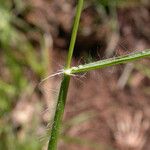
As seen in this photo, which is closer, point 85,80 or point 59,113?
point 59,113

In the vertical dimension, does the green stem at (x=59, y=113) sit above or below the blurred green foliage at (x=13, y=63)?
below

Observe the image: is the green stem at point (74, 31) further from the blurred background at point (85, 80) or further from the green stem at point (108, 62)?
the blurred background at point (85, 80)

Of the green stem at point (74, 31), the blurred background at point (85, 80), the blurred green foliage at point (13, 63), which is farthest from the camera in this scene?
the blurred background at point (85, 80)

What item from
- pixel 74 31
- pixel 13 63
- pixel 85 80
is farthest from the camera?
pixel 13 63

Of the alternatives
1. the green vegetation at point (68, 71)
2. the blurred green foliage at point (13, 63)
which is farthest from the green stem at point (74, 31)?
the blurred green foliage at point (13, 63)

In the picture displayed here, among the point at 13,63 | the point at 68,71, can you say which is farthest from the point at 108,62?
the point at 13,63

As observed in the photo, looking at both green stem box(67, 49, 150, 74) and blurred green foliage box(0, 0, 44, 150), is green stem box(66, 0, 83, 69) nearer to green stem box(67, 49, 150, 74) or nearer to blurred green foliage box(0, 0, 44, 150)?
green stem box(67, 49, 150, 74)

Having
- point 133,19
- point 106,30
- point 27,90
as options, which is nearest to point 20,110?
point 27,90

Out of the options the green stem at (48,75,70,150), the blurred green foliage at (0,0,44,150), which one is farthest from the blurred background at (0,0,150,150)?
the green stem at (48,75,70,150)

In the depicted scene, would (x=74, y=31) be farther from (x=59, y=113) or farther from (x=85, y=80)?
(x=85, y=80)
